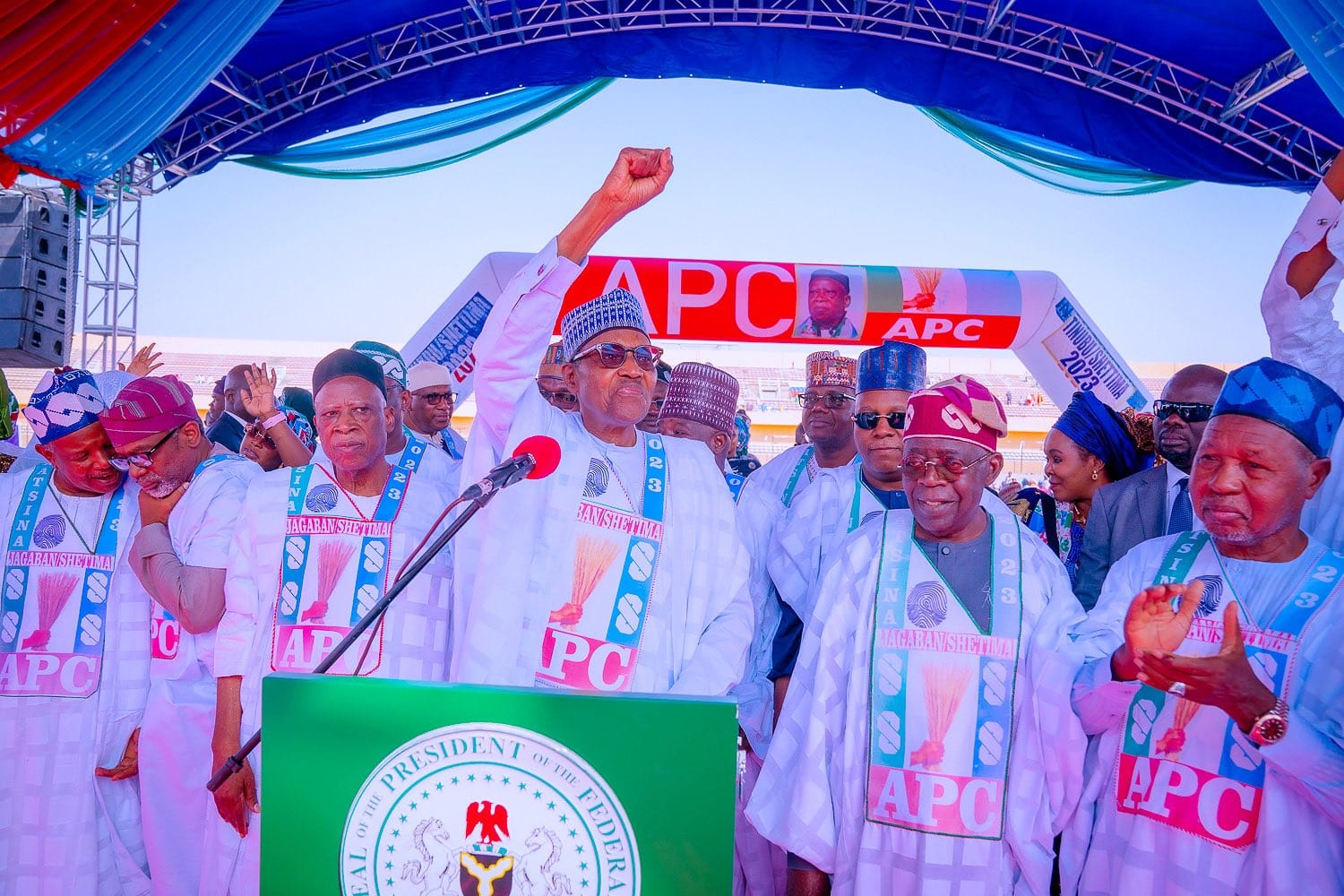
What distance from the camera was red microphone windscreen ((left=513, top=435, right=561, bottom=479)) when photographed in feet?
7.23

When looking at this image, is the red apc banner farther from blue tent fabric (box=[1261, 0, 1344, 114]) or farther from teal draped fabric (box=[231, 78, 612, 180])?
blue tent fabric (box=[1261, 0, 1344, 114])

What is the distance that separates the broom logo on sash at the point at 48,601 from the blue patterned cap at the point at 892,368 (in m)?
3.18

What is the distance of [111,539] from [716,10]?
20.9 feet

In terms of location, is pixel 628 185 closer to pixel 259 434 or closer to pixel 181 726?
pixel 181 726

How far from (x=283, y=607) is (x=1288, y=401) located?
10.2ft

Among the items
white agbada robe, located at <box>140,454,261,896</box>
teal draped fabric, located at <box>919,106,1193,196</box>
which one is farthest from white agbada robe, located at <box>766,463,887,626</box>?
teal draped fabric, located at <box>919,106,1193,196</box>

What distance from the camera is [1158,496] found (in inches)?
161

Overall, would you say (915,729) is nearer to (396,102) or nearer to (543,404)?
(543,404)

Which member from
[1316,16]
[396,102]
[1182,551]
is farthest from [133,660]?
[396,102]

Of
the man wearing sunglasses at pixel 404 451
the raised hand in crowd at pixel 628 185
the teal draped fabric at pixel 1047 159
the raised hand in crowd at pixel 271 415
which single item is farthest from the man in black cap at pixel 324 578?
the teal draped fabric at pixel 1047 159

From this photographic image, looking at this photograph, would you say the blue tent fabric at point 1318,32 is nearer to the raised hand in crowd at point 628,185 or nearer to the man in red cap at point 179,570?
the raised hand in crowd at point 628,185

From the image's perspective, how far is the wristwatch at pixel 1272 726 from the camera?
2.18 m

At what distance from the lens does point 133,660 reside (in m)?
3.81

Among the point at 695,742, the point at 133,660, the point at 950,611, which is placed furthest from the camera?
the point at 133,660
